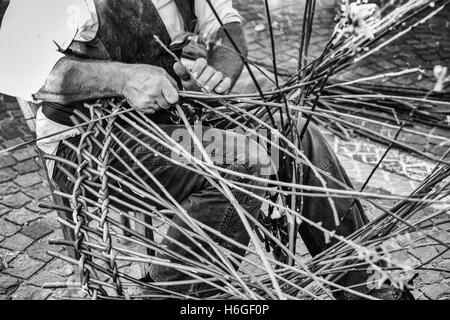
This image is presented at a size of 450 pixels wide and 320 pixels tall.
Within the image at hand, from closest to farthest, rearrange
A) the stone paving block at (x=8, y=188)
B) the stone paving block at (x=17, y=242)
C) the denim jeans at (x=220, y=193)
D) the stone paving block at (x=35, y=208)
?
1. the denim jeans at (x=220, y=193)
2. the stone paving block at (x=17, y=242)
3. the stone paving block at (x=35, y=208)
4. the stone paving block at (x=8, y=188)

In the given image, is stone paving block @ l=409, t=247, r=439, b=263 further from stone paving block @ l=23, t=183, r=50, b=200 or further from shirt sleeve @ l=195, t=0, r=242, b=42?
stone paving block @ l=23, t=183, r=50, b=200

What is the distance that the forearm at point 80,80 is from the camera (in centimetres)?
155

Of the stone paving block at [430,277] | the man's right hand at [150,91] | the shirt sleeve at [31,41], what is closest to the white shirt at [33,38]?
the shirt sleeve at [31,41]

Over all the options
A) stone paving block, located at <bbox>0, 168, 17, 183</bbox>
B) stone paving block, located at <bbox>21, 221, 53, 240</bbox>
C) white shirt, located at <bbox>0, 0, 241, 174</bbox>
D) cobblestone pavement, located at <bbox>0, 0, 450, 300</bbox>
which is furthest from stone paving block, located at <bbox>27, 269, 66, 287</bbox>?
white shirt, located at <bbox>0, 0, 241, 174</bbox>

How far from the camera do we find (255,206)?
1.59m

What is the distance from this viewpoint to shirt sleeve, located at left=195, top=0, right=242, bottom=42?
6.72ft

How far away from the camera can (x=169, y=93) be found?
4.69 ft

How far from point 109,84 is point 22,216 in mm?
1461

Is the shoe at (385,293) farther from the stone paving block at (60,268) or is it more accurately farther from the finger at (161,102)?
the stone paving block at (60,268)

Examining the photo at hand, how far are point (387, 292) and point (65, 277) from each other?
1.53 meters

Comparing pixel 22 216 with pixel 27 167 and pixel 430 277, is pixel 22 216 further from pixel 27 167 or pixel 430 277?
pixel 430 277

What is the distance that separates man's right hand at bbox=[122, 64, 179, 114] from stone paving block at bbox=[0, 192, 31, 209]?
5.16 ft
